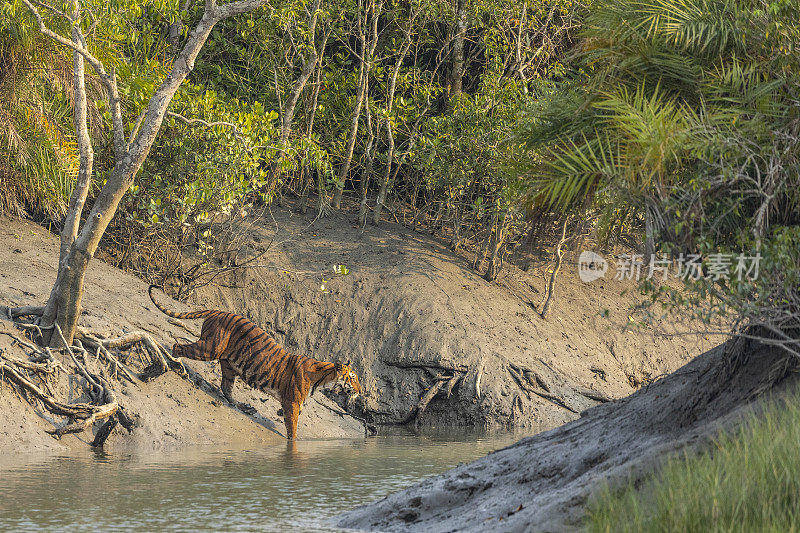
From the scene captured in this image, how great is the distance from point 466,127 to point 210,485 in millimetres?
9844

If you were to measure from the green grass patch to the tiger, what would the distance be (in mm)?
6654

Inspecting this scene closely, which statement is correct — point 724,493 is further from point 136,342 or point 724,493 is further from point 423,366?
point 423,366

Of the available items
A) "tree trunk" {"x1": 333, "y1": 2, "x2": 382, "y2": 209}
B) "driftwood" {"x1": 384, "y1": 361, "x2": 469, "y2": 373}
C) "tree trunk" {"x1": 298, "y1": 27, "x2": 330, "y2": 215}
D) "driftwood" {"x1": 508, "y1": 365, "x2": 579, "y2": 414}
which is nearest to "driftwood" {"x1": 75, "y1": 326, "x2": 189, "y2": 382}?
"driftwood" {"x1": 384, "y1": 361, "x2": 469, "y2": 373}

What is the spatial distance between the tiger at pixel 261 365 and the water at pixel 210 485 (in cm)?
81

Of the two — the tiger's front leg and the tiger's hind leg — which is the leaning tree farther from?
the tiger's front leg

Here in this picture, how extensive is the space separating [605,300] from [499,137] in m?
4.40

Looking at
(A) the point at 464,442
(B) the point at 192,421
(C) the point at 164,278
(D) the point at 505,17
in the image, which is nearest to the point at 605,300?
(D) the point at 505,17

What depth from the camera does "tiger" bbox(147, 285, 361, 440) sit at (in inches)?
461

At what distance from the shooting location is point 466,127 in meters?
16.3

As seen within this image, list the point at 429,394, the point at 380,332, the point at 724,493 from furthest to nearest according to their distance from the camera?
1. the point at 380,332
2. the point at 429,394
3. the point at 724,493

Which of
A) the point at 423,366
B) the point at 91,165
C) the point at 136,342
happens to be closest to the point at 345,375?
the point at 136,342

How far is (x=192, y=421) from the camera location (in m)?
11.1

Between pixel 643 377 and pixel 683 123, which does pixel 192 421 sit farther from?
pixel 643 377

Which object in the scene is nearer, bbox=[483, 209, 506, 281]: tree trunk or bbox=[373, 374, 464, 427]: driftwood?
bbox=[373, 374, 464, 427]: driftwood
